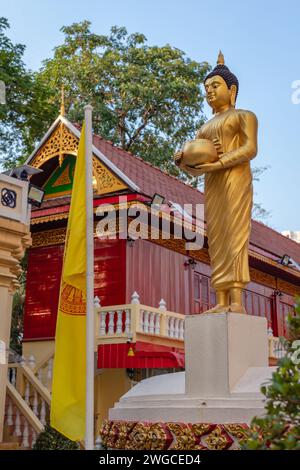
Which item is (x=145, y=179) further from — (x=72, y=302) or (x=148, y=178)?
(x=72, y=302)

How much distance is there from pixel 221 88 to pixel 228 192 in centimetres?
100

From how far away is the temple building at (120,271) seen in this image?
11516 millimetres

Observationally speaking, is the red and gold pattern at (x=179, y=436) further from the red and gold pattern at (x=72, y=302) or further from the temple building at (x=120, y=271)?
the temple building at (x=120, y=271)

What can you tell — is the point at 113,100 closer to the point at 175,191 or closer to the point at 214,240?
the point at 175,191

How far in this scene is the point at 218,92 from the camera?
546 cm

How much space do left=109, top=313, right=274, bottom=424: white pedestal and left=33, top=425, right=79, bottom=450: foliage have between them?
5.20m

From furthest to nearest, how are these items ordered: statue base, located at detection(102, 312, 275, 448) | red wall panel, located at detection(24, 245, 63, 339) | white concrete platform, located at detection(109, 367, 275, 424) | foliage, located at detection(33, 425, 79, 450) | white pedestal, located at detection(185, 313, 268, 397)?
red wall panel, located at detection(24, 245, 63, 339) → foliage, located at detection(33, 425, 79, 450) → white pedestal, located at detection(185, 313, 268, 397) → statue base, located at detection(102, 312, 275, 448) → white concrete platform, located at detection(109, 367, 275, 424)

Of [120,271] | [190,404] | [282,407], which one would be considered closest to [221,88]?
[190,404]

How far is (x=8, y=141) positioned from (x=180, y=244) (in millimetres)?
6955

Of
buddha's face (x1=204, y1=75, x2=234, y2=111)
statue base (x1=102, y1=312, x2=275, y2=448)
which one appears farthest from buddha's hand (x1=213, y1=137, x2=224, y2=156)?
statue base (x1=102, y1=312, x2=275, y2=448)

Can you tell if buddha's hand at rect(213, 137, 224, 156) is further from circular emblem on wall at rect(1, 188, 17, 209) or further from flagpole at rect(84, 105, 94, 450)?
circular emblem on wall at rect(1, 188, 17, 209)

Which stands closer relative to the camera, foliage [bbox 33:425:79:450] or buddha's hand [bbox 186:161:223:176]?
buddha's hand [bbox 186:161:223:176]

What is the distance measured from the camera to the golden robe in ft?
16.7

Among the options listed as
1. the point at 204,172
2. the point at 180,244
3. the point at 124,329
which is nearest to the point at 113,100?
the point at 180,244
